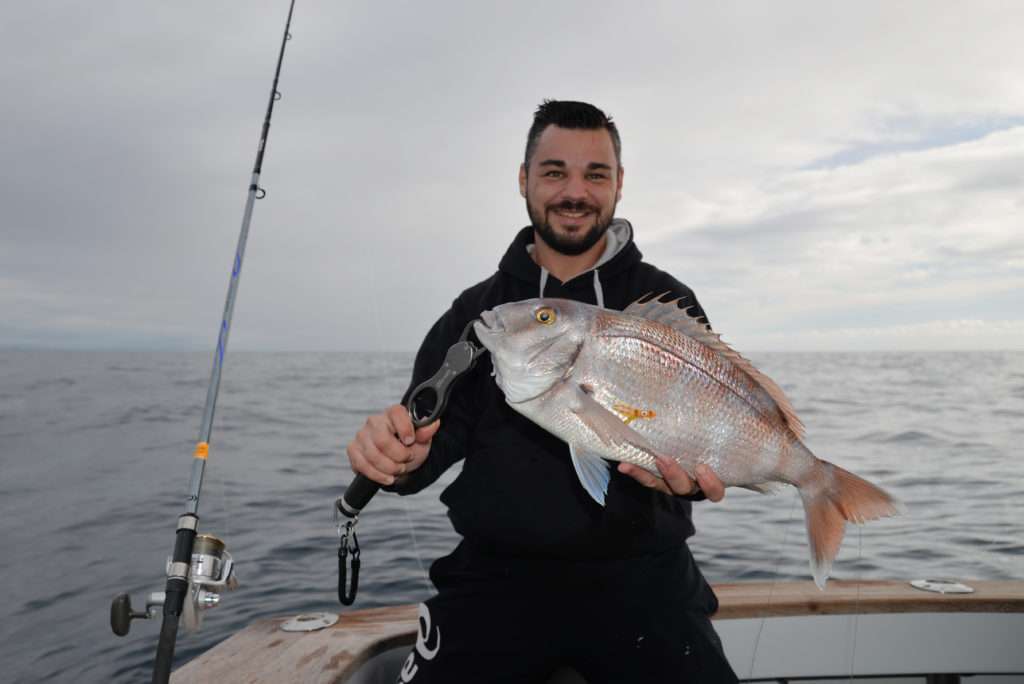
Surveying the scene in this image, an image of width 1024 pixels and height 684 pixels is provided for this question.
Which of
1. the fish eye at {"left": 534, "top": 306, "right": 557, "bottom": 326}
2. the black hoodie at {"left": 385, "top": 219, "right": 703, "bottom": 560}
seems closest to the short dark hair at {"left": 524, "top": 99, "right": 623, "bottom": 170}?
the black hoodie at {"left": 385, "top": 219, "right": 703, "bottom": 560}

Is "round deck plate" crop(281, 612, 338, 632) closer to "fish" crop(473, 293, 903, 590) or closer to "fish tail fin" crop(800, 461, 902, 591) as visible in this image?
"fish" crop(473, 293, 903, 590)

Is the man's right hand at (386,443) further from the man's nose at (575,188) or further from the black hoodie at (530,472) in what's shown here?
the man's nose at (575,188)

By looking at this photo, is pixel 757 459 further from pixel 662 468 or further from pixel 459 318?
pixel 459 318

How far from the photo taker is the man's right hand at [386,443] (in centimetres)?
221

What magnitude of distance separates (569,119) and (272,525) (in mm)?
7347

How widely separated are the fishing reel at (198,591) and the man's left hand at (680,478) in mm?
1668

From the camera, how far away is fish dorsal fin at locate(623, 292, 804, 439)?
7.48 feet

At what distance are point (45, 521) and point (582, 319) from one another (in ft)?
A: 33.6

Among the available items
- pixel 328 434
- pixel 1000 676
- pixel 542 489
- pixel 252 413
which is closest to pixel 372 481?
pixel 542 489

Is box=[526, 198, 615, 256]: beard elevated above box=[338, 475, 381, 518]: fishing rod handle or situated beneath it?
elevated above

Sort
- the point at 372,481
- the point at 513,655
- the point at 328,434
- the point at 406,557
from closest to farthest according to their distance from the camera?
the point at 372,481 < the point at 513,655 < the point at 406,557 < the point at 328,434

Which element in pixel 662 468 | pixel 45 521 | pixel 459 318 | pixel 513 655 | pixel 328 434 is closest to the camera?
pixel 662 468

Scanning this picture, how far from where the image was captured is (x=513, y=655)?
2.69 meters

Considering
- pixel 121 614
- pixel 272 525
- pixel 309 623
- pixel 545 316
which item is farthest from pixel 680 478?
pixel 272 525
